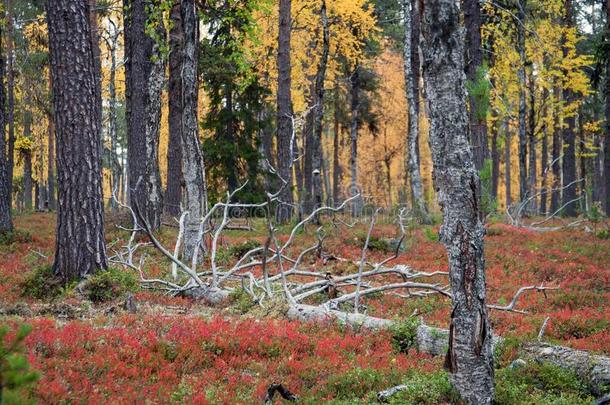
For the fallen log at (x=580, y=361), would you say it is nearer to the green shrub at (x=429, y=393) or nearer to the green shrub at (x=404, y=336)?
the green shrub at (x=404, y=336)

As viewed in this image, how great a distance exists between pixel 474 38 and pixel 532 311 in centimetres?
1116

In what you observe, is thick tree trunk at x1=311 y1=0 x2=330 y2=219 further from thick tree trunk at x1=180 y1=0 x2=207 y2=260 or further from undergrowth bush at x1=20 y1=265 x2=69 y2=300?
undergrowth bush at x1=20 y1=265 x2=69 y2=300

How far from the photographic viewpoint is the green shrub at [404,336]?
7.24 m

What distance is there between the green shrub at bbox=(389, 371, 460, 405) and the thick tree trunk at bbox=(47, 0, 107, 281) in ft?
20.1

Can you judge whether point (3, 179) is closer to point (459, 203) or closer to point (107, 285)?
point (107, 285)

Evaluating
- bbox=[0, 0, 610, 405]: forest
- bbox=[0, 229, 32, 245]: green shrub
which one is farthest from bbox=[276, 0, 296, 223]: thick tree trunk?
bbox=[0, 229, 32, 245]: green shrub

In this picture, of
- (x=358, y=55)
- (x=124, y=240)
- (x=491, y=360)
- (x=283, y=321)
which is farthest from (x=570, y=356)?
(x=358, y=55)

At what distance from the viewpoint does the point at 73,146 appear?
A: 9.30 metres

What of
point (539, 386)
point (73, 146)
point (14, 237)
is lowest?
point (539, 386)

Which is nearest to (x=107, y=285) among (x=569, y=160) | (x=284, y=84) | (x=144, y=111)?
(x=144, y=111)

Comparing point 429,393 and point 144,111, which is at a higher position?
point 144,111

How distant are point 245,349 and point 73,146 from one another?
4985 mm

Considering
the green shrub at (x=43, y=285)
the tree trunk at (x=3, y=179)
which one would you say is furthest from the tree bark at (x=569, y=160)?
the green shrub at (x=43, y=285)

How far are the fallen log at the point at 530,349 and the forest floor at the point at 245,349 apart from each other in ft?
0.55
